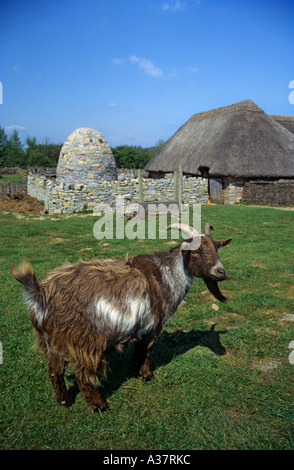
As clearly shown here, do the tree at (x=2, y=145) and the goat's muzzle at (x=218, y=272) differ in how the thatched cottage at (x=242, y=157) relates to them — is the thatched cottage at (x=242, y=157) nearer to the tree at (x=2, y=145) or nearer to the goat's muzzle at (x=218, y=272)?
the goat's muzzle at (x=218, y=272)

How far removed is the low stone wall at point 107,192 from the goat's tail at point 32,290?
16016 mm

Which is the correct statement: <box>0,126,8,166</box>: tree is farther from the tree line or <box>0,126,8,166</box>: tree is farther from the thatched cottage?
the thatched cottage

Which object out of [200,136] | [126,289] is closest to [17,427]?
[126,289]

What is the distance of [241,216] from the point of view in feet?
52.4

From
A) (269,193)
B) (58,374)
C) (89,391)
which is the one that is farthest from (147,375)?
(269,193)

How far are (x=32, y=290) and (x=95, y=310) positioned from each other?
66cm

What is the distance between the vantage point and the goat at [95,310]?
3166mm

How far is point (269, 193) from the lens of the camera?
22250 millimetres

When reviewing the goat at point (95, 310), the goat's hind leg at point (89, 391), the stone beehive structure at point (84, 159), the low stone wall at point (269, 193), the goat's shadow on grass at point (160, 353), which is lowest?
the goat's shadow on grass at point (160, 353)

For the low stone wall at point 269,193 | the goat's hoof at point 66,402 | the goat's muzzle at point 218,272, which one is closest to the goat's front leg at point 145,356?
the goat's hoof at point 66,402

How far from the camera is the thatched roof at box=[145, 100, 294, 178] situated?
78.4ft

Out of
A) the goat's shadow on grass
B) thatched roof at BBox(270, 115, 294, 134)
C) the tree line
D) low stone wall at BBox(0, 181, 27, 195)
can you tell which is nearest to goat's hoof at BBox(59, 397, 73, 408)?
the goat's shadow on grass

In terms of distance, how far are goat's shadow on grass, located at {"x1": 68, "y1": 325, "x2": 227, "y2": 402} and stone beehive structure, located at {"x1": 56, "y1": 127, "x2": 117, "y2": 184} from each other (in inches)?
726
